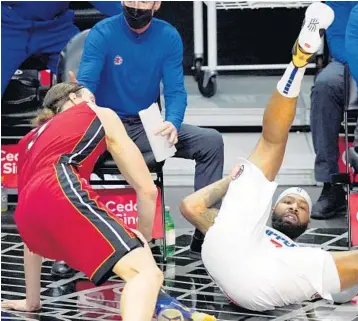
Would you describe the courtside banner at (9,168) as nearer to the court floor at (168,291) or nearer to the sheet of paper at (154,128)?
the court floor at (168,291)

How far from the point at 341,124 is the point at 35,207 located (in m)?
2.61

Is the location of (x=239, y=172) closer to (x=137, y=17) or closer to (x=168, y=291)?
(x=168, y=291)

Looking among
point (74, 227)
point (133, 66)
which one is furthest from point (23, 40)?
point (74, 227)

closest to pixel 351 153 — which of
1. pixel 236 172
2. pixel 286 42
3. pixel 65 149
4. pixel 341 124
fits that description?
pixel 341 124

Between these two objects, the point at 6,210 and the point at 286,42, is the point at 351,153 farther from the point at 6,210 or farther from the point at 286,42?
the point at 286,42

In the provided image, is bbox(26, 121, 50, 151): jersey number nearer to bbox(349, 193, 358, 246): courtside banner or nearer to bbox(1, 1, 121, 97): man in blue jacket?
bbox(349, 193, 358, 246): courtside banner

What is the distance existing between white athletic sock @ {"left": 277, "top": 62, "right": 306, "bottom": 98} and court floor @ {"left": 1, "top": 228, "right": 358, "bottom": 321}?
94cm

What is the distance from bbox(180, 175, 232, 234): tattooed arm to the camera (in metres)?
5.07

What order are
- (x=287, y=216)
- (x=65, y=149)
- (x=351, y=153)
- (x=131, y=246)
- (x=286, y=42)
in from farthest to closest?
1. (x=286, y=42)
2. (x=351, y=153)
3. (x=287, y=216)
4. (x=65, y=149)
5. (x=131, y=246)

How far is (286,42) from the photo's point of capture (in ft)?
28.6

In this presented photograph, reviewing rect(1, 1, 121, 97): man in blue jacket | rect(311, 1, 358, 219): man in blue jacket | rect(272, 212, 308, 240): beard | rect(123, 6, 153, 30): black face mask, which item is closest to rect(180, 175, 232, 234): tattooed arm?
rect(272, 212, 308, 240): beard

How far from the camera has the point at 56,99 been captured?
184 inches

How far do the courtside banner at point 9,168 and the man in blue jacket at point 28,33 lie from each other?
38 cm

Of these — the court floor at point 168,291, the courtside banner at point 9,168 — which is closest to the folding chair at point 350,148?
the court floor at point 168,291
